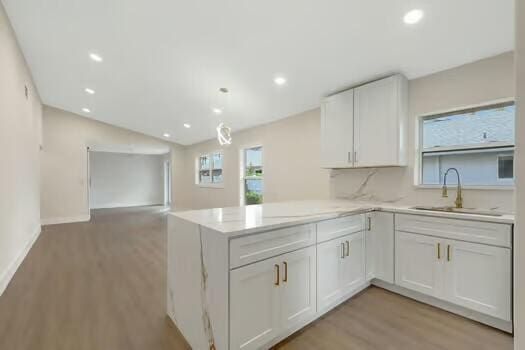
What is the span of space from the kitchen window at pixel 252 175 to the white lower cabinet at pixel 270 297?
3526 mm

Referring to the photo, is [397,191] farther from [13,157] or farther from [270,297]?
[13,157]

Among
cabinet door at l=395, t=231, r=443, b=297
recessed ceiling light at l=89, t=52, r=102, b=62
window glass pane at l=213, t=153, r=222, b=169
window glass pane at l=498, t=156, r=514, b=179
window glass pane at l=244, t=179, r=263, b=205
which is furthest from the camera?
window glass pane at l=213, t=153, r=222, b=169

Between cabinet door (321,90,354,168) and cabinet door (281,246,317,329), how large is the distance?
168 centimetres

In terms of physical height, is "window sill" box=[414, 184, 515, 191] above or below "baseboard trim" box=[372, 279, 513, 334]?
above

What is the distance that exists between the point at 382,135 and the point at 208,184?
545cm

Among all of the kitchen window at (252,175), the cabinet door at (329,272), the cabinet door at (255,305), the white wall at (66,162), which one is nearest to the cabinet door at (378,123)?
the cabinet door at (329,272)

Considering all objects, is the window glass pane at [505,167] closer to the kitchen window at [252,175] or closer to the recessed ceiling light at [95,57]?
the kitchen window at [252,175]

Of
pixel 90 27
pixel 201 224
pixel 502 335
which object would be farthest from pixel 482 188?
pixel 90 27

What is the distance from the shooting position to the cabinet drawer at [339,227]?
6.73ft

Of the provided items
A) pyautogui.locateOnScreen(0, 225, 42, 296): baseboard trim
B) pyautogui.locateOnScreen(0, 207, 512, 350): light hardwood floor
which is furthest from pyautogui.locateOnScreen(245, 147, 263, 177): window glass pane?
pyautogui.locateOnScreen(0, 225, 42, 296): baseboard trim

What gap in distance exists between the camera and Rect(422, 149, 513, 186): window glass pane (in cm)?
239

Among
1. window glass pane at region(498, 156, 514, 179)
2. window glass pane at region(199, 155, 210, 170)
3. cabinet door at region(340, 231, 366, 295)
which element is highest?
window glass pane at region(199, 155, 210, 170)

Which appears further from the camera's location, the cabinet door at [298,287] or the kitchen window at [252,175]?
the kitchen window at [252,175]

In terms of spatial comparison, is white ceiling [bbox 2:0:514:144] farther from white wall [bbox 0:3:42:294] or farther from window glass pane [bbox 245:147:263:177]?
window glass pane [bbox 245:147:263:177]
